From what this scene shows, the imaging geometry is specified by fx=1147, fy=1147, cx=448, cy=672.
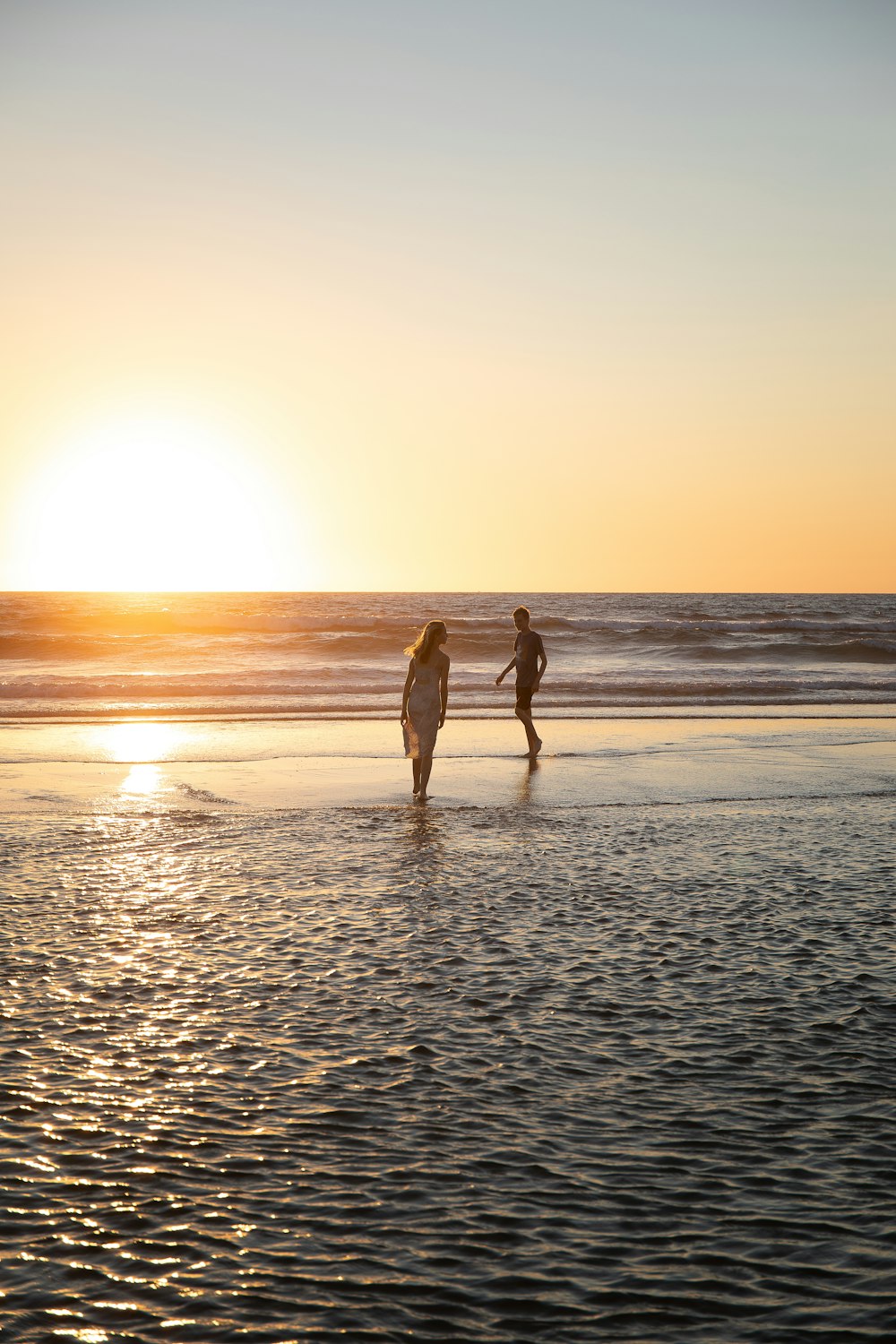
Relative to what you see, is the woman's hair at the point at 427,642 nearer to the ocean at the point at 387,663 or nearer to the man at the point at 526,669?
the man at the point at 526,669

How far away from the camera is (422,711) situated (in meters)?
13.2

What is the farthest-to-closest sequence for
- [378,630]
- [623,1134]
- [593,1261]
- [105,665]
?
1. [378,630]
2. [105,665]
3. [623,1134]
4. [593,1261]

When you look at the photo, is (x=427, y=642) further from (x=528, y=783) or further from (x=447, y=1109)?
(x=447, y=1109)

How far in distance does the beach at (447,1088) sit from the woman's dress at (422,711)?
279cm

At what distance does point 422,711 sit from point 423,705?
0.06 metres

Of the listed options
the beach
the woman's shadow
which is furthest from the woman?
the beach

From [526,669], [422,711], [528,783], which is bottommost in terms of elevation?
[528,783]

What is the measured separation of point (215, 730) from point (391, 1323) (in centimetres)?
1850

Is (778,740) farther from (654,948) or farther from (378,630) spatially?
(378,630)

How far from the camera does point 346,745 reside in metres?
18.6

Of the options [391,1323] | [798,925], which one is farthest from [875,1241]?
[798,925]

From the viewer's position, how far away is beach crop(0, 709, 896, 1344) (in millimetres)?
3441

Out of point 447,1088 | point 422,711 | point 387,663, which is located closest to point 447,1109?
point 447,1088

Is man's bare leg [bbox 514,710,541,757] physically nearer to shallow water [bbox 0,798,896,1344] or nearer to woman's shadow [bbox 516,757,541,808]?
woman's shadow [bbox 516,757,541,808]
